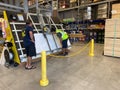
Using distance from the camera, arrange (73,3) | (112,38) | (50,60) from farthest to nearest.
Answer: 1. (73,3)
2. (112,38)
3. (50,60)

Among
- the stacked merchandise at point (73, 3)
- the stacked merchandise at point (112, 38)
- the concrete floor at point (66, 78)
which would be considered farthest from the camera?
the stacked merchandise at point (73, 3)

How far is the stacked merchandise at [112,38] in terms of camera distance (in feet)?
17.4

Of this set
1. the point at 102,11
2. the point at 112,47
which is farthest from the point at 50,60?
the point at 102,11

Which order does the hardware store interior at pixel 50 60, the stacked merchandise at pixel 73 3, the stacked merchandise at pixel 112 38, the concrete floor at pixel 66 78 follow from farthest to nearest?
the stacked merchandise at pixel 73 3 → the stacked merchandise at pixel 112 38 → the hardware store interior at pixel 50 60 → the concrete floor at pixel 66 78

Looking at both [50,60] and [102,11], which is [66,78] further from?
[102,11]

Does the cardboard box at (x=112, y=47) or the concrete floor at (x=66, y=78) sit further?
the cardboard box at (x=112, y=47)

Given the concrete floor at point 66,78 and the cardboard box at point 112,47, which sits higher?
the cardboard box at point 112,47

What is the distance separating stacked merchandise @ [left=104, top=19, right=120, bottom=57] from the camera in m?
5.29

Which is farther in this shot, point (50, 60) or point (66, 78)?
point (50, 60)

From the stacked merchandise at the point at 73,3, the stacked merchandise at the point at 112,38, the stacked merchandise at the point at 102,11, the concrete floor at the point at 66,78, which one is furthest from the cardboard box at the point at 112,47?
the stacked merchandise at the point at 73,3

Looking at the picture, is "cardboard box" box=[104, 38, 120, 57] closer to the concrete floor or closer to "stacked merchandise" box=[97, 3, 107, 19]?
the concrete floor

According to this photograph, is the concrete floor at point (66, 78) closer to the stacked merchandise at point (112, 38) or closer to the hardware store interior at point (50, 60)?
the hardware store interior at point (50, 60)

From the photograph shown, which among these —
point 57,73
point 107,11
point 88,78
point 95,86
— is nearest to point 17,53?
point 57,73

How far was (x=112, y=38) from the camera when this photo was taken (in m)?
5.45
